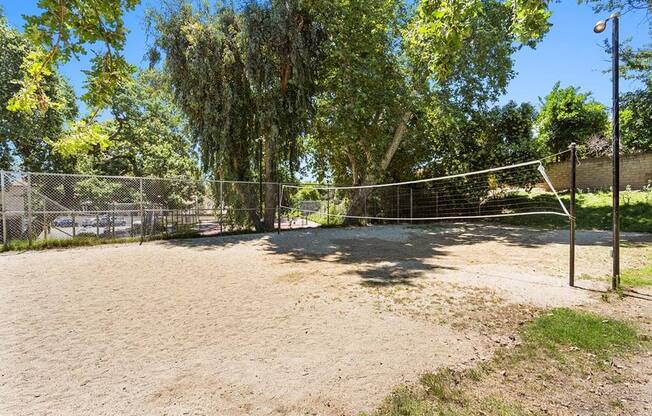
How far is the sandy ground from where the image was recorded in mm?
2557

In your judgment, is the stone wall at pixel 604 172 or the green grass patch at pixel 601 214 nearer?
the green grass patch at pixel 601 214

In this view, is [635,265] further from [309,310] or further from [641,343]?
[309,310]

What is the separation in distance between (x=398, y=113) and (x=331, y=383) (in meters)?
A: 14.1

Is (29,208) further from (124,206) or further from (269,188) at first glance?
(269,188)

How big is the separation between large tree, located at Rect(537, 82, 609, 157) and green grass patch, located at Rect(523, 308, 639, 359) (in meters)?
21.1

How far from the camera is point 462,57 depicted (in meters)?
13.3

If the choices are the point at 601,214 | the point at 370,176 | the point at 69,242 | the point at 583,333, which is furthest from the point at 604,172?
the point at 69,242

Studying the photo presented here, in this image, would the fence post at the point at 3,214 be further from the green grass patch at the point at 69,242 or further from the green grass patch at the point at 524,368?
the green grass patch at the point at 524,368

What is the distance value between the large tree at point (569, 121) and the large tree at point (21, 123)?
28.0m

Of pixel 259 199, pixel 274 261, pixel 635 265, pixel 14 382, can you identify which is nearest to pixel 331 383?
pixel 14 382

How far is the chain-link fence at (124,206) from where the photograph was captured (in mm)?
9242

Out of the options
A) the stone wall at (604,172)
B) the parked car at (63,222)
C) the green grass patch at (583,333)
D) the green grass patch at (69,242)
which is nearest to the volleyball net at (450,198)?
the stone wall at (604,172)

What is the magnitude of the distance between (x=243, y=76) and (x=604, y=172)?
18.9 m

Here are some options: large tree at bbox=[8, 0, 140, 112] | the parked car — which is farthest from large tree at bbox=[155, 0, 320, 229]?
large tree at bbox=[8, 0, 140, 112]
